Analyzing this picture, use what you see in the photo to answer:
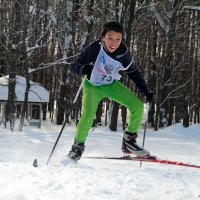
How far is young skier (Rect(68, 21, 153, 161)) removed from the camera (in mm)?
5547

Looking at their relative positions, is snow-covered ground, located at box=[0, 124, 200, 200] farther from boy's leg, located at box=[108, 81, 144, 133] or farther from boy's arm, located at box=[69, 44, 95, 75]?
boy's arm, located at box=[69, 44, 95, 75]

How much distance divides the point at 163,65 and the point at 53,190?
1964cm

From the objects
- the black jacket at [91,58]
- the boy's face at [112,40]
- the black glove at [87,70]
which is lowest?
the black glove at [87,70]

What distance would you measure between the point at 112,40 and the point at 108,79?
60 centimetres

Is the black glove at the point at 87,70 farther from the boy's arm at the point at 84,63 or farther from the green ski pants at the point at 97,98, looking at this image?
the green ski pants at the point at 97,98

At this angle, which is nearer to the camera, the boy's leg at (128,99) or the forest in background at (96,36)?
the boy's leg at (128,99)

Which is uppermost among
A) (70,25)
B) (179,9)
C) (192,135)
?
(179,9)

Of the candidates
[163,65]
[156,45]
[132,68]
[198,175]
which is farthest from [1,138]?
[156,45]

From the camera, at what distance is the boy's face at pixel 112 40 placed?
216 inches

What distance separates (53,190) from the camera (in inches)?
154

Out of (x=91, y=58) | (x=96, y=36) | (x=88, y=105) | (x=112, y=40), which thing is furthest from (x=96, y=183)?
(x=96, y=36)

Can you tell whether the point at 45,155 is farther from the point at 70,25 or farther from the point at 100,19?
the point at 100,19

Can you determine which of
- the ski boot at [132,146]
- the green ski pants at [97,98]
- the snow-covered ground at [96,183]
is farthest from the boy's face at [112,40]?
the snow-covered ground at [96,183]

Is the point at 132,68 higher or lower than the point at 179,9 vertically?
lower
